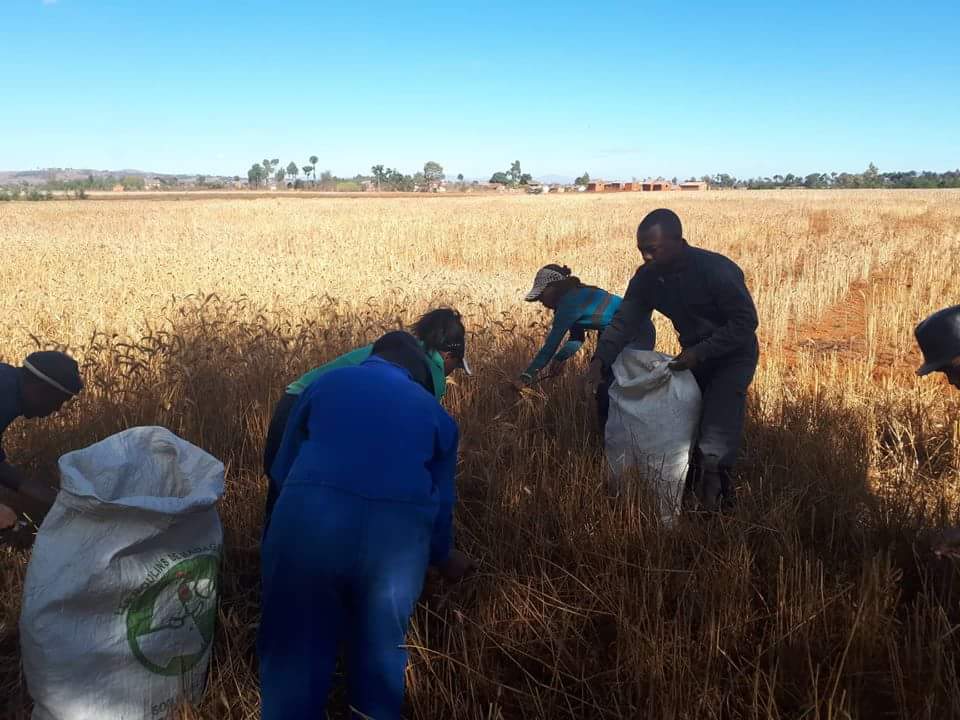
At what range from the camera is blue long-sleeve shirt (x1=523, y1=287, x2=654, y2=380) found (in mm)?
4266

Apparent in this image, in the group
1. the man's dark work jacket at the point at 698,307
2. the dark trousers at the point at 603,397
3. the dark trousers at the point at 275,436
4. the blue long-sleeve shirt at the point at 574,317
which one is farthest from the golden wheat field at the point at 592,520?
the man's dark work jacket at the point at 698,307

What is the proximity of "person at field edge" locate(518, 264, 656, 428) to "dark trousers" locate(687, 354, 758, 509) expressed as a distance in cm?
77

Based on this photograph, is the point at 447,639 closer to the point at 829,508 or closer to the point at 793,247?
the point at 829,508

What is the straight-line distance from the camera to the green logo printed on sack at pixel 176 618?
85.0 inches

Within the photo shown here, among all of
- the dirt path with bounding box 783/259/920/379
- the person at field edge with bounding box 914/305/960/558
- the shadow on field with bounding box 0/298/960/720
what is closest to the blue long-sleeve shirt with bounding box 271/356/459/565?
the shadow on field with bounding box 0/298/960/720

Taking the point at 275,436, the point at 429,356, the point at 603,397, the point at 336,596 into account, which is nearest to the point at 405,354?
the point at 429,356

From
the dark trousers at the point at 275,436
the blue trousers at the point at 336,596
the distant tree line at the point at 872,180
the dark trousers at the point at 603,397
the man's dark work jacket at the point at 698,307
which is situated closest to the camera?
the blue trousers at the point at 336,596

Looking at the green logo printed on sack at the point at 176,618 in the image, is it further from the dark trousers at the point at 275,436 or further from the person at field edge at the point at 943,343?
the person at field edge at the point at 943,343

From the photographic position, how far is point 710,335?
3.59m

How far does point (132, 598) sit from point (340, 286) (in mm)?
7151

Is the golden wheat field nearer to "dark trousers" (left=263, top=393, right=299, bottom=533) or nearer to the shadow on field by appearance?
the shadow on field

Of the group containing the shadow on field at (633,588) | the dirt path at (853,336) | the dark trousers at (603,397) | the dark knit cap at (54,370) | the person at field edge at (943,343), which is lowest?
the dirt path at (853,336)

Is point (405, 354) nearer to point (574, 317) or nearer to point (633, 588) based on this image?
point (633, 588)

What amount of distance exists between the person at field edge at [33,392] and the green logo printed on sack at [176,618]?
0.91 metres
